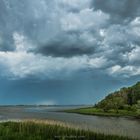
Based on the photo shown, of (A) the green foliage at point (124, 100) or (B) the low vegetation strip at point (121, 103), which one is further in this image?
(A) the green foliage at point (124, 100)

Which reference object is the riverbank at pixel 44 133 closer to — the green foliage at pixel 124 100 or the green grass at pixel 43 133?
the green grass at pixel 43 133

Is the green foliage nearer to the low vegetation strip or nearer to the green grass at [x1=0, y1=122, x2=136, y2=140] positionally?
the low vegetation strip

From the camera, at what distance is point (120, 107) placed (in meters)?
150

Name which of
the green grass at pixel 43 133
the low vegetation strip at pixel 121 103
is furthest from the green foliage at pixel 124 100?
the green grass at pixel 43 133

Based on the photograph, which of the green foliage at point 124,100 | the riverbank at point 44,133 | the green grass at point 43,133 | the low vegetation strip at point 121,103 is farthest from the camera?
the green foliage at point 124,100

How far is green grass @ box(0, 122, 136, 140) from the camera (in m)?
36.1

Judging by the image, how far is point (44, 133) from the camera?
40.2m

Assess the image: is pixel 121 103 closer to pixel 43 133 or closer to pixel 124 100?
pixel 124 100

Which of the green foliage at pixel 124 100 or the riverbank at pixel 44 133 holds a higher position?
the green foliage at pixel 124 100

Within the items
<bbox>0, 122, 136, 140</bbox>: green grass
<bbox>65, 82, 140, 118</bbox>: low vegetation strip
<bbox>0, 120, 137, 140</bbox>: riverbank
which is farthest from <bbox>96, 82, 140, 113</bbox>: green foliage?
<bbox>0, 122, 136, 140</bbox>: green grass

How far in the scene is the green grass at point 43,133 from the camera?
118ft

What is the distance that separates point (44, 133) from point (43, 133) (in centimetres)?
13

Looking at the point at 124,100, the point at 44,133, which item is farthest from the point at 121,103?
the point at 44,133

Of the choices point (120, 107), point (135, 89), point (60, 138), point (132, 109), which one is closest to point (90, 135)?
point (60, 138)
